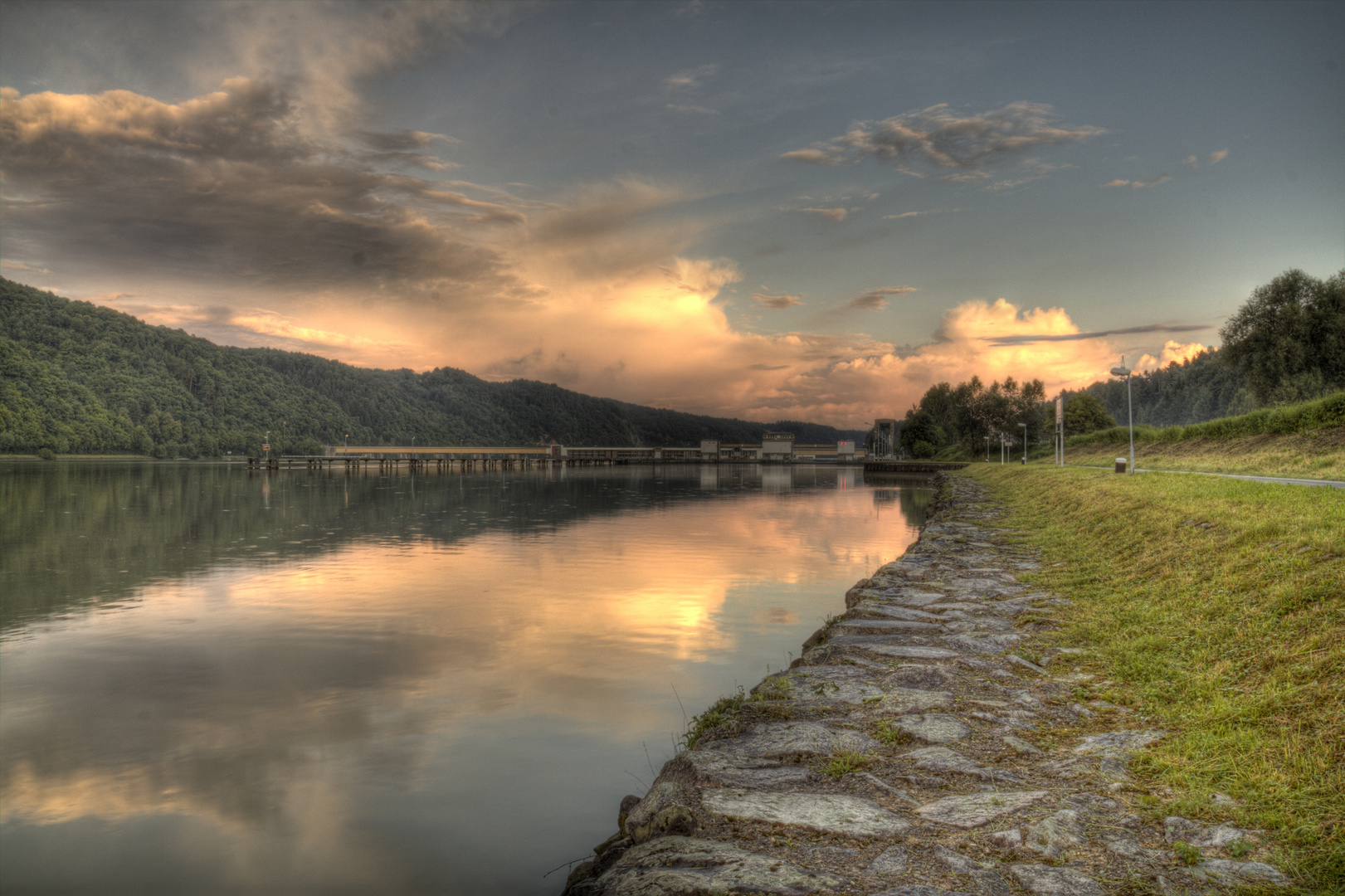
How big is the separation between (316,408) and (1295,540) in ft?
698

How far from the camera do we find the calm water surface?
22.8 feet

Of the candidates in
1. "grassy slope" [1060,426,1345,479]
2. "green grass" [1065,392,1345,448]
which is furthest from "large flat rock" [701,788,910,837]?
"green grass" [1065,392,1345,448]

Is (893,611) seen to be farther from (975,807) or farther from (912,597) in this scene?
(975,807)

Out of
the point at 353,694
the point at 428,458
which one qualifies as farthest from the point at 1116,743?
the point at 428,458

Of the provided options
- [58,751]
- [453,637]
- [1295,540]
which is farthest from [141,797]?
[1295,540]

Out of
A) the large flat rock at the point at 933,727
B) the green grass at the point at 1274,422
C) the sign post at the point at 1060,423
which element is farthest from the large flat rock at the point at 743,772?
the sign post at the point at 1060,423

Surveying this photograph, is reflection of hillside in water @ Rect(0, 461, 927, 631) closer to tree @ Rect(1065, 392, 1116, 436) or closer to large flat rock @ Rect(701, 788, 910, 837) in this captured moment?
large flat rock @ Rect(701, 788, 910, 837)

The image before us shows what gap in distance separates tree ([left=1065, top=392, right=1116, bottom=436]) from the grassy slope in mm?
53479

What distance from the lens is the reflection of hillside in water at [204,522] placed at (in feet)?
64.6

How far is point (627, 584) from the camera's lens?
64.2 feet

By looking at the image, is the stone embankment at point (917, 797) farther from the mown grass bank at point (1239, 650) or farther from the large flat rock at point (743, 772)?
the mown grass bank at point (1239, 650)

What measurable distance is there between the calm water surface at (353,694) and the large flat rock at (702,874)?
2078 millimetres

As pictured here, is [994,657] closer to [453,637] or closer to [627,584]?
[453,637]

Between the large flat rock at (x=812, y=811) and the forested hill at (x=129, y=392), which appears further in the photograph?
the forested hill at (x=129, y=392)
